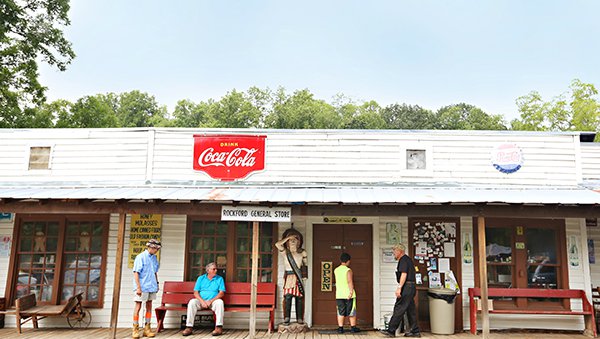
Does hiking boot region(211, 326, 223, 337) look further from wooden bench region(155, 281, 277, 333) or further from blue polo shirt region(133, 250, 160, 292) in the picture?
blue polo shirt region(133, 250, 160, 292)

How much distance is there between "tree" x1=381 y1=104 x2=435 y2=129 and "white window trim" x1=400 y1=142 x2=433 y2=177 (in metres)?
35.7

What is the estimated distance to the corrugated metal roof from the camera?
7461 millimetres

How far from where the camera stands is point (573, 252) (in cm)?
909

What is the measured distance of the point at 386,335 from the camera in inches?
328

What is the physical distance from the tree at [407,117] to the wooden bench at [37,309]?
38.8 metres

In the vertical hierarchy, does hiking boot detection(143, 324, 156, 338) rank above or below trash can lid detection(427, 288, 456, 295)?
below

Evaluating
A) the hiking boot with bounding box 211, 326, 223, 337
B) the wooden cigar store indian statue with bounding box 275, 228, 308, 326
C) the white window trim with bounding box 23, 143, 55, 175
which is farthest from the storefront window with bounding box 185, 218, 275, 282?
the white window trim with bounding box 23, 143, 55, 175

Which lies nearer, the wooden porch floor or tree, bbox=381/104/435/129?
the wooden porch floor

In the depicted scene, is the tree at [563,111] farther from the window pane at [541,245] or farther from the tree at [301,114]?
the window pane at [541,245]

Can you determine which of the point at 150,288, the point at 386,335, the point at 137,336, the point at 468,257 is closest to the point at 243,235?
the point at 150,288

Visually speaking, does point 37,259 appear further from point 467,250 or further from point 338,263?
point 467,250

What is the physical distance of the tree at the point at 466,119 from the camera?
40.8 metres

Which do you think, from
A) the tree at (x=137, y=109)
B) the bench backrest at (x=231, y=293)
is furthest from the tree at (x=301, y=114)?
the bench backrest at (x=231, y=293)

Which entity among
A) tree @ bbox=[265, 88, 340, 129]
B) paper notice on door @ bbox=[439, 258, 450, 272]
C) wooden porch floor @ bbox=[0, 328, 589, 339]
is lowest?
wooden porch floor @ bbox=[0, 328, 589, 339]
